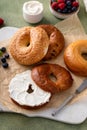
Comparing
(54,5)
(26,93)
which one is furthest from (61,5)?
(26,93)

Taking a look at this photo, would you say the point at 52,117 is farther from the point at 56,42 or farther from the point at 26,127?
the point at 56,42

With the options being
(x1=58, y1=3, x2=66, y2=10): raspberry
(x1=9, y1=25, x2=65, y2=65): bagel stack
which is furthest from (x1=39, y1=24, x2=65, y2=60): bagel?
(x1=58, y1=3, x2=66, y2=10): raspberry

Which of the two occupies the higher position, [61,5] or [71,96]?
[61,5]

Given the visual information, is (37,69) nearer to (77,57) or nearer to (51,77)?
(51,77)

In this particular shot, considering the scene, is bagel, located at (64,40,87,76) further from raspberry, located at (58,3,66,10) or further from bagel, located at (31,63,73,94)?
raspberry, located at (58,3,66,10)

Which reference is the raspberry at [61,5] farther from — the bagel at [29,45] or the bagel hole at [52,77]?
the bagel hole at [52,77]

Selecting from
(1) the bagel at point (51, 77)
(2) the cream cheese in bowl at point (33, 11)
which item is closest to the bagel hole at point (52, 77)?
(1) the bagel at point (51, 77)
